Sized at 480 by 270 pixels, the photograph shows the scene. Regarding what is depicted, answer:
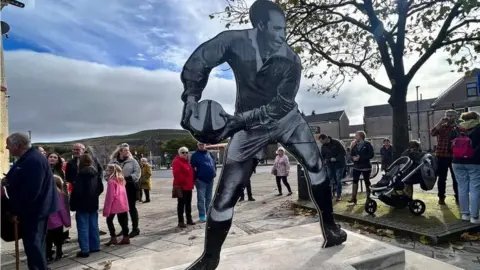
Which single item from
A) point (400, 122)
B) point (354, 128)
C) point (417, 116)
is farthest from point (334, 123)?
point (400, 122)

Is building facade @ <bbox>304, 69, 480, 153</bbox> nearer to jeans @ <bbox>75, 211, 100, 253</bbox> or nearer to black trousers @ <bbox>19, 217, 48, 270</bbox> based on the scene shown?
jeans @ <bbox>75, 211, 100, 253</bbox>

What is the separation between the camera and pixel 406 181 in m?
7.42

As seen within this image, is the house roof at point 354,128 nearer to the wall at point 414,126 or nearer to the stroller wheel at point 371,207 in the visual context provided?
the wall at point 414,126

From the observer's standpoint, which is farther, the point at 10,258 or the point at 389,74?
the point at 389,74

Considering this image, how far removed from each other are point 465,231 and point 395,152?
4159 mm

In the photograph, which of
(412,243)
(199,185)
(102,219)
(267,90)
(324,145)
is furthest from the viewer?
(324,145)

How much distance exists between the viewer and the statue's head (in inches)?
159

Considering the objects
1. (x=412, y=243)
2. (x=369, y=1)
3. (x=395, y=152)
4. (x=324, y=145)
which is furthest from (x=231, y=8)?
(x=412, y=243)

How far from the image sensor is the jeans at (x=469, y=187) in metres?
6.36

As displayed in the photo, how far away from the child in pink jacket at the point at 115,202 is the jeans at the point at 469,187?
6.14m

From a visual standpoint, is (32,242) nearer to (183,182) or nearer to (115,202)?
(115,202)

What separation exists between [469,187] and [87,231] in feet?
22.1

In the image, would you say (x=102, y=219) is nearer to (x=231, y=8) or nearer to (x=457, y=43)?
(x=231, y=8)

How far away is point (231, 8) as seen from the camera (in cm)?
1014
